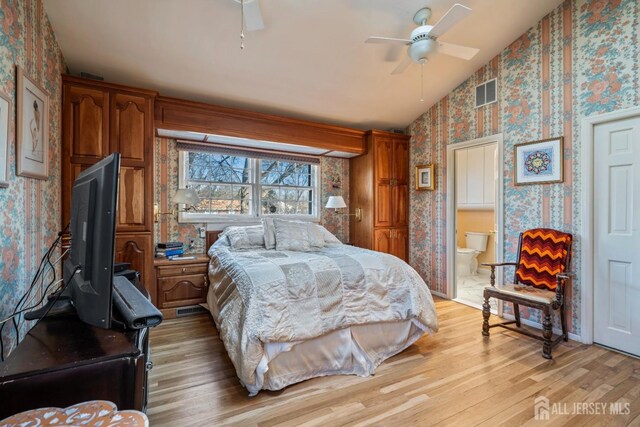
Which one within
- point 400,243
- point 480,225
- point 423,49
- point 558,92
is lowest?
point 400,243

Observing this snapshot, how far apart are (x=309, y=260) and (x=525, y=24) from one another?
338 centimetres

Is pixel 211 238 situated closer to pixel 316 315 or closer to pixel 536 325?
pixel 316 315

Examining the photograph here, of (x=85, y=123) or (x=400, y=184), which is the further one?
(x=400, y=184)

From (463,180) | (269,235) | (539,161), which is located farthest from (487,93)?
(269,235)

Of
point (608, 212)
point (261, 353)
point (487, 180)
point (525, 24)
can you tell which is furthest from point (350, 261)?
point (487, 180)

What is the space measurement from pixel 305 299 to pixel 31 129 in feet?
6.85

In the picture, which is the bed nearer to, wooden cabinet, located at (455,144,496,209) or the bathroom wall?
the bathroom wall

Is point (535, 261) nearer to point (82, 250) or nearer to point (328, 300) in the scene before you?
point (328, 300)

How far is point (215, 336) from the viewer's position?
9.29 ft

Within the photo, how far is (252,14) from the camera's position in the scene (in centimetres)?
207

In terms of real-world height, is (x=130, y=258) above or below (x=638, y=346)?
above

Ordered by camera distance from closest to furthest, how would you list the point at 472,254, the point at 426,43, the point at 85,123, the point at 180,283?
the point at 426,43 < the point at 85,123 < the point at 180,283 < the point at 472,254

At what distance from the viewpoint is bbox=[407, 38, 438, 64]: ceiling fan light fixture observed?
2441 mm

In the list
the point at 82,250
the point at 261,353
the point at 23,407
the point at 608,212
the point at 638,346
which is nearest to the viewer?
the point at 23,407
